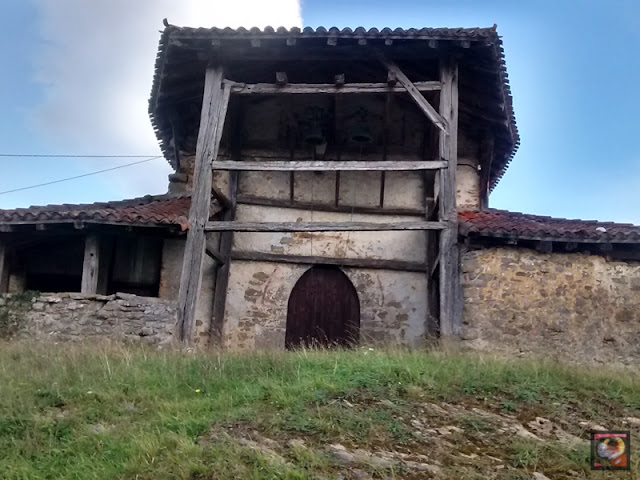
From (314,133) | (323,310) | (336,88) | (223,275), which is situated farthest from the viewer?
(323,310)

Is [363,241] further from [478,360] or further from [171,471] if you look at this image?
[171,471]

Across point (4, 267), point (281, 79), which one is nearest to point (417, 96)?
point (281, 79)

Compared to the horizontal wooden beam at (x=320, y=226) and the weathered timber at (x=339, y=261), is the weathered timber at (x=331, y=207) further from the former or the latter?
the horizontal wooden beam at (x=320, y=226)

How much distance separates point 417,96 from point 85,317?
6.01 m

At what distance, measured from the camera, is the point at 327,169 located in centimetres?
969

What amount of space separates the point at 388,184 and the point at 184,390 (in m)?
6.79

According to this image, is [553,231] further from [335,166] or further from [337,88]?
[337,88]

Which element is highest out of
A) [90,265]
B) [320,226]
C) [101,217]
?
[320,226]

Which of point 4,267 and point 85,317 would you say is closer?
point 85,317

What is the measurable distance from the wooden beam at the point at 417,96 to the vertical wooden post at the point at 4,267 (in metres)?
6.63

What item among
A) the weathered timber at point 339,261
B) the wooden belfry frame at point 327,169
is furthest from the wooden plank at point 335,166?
the weathered timber at point 339,261

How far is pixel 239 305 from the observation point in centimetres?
1123

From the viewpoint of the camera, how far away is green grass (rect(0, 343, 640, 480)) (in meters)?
4.62

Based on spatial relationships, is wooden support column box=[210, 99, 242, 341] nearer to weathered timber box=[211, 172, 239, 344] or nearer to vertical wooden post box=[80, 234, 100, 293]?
weathered timber box=[211, 172, 239, 344]
